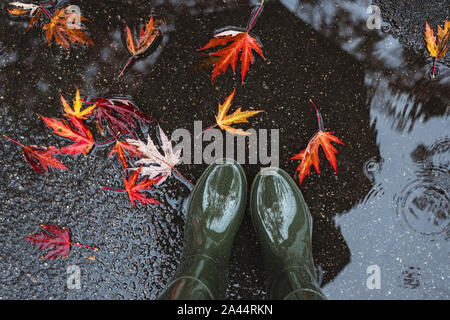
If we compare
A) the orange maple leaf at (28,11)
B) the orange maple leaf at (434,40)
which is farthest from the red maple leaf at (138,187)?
the orange maple leaf at (434,40)

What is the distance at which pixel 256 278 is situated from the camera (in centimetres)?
141

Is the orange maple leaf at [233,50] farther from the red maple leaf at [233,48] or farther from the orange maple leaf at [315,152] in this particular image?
the orange maple leaf at [315,152]

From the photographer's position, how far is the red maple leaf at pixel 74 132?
4.63 feet

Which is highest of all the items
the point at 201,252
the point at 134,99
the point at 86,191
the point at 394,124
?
the point at 134,99

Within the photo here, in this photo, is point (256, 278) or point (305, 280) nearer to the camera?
point (305, 280)

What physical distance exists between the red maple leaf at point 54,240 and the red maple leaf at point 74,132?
379 mm

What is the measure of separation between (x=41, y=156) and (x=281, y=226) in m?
1.18

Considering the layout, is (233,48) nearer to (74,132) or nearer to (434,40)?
(74,132)

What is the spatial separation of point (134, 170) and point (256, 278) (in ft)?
2.50

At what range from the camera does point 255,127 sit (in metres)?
1.41

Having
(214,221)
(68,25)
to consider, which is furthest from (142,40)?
(214,221)
